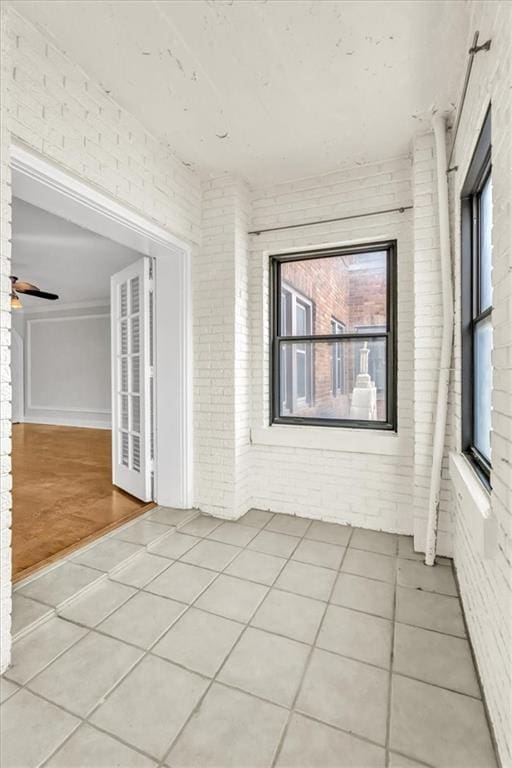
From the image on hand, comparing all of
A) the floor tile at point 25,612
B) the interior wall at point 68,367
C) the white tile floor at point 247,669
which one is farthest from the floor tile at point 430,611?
the interior wall at point 68,367

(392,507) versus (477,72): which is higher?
(477,72)

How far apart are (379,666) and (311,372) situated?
2.15 m

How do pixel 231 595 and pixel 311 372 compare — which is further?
pixel 311 372

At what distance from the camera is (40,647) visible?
1706 millimetres

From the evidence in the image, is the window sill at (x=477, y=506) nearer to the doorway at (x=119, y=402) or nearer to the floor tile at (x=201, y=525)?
the floor tile at (x=201, y=525)

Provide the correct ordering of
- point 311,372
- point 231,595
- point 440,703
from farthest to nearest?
1. point 311,372
2. point 231,595
3. point 440,703

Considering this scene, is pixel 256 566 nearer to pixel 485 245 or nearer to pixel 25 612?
pixel 25 612

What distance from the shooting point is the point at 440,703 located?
1.44 meters

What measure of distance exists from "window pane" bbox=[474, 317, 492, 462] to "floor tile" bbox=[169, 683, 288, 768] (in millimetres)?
1442

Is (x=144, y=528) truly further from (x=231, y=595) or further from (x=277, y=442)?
(x=277, y=442)

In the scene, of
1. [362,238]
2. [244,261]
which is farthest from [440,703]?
[244,261]

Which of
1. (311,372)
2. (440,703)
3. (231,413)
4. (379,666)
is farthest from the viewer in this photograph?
(311,372)

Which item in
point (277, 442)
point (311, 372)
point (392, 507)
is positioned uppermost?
point (311, 372)

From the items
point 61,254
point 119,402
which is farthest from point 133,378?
point 61,254
